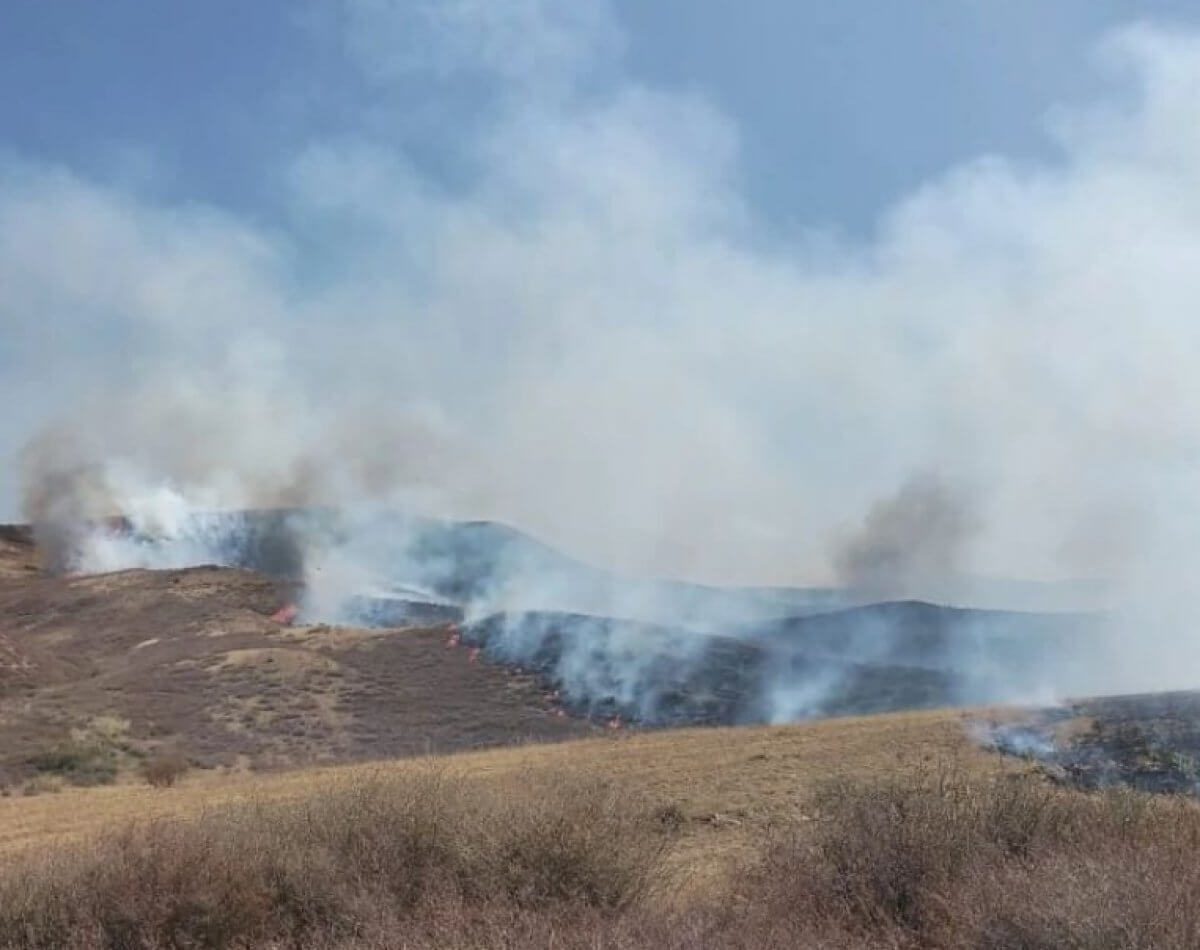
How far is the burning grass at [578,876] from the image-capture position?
7367mm

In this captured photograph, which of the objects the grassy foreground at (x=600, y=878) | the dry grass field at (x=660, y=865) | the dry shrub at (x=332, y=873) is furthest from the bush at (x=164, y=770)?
the dry shrub at (x=332, y=873)

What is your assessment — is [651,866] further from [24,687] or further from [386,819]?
[24,687]

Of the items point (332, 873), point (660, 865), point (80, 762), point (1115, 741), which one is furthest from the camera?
point (80, 762)

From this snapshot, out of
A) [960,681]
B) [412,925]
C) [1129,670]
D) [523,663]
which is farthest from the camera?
[523,663]

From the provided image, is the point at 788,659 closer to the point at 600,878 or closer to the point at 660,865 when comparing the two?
the point at 660,865

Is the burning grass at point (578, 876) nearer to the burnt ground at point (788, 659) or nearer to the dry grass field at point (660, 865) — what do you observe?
the dry grass field at point (660, 865)

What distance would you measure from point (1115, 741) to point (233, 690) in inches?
1419

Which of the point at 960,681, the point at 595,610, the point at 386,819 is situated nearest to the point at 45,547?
the point at 595,610

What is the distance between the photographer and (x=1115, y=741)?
63.0 feet

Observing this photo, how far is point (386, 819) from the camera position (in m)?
10.3

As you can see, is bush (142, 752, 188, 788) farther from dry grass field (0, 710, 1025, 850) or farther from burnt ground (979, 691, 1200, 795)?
→ burnt ground (979, 691, 1200, 795)

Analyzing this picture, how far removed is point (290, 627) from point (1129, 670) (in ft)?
141

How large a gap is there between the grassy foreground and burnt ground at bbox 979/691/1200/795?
20.2 ft

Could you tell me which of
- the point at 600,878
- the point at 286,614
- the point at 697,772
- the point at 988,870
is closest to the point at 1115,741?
the point at 697,772
